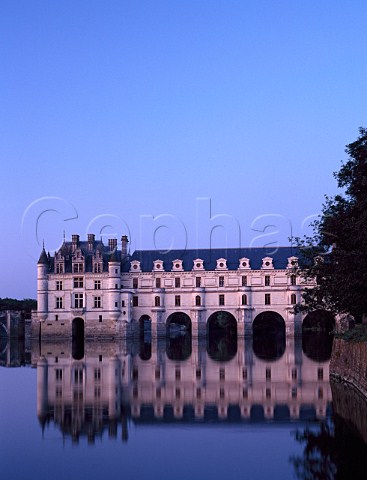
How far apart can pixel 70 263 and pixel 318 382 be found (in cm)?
4949

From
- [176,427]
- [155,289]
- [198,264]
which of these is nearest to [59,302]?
[155,289]

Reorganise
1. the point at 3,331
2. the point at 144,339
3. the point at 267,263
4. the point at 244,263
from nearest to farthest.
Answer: the point at 267,263
the point at 244,263
the point at 144,339
the point at 3,331

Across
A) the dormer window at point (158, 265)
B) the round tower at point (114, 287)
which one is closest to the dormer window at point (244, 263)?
the dormer window at point (158, 265)

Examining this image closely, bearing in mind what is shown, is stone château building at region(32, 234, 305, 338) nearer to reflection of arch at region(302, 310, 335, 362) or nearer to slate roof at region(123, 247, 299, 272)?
slate roof at region(123, 247, 299, 272)

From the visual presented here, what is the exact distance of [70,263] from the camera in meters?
75.1

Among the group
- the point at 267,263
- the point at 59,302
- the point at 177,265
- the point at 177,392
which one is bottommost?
the point at 177,392

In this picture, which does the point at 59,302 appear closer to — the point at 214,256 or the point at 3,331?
the point at 3,331

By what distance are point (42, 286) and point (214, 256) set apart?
59.3 feet

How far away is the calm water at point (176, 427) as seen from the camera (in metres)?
15.1

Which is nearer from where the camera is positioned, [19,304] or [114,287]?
[114,287]

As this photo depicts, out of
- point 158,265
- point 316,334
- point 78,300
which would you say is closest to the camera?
point 78,300

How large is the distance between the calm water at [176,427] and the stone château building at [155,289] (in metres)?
37.7

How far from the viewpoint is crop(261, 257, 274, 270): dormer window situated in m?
72.5

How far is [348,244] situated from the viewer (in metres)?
26.7
